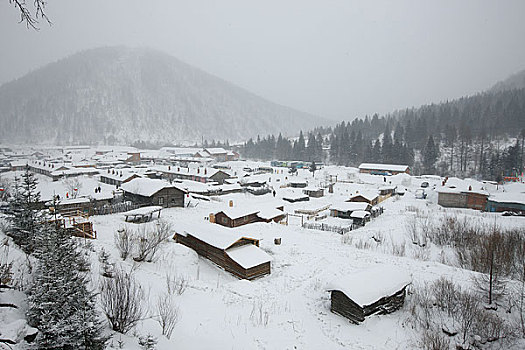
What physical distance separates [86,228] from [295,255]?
1574 cm

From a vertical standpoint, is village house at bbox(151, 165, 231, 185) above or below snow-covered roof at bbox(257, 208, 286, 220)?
above

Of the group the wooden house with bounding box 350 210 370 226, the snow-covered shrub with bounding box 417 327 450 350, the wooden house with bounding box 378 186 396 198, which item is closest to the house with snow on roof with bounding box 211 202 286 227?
the wooden house with bounding box 350 210 370 226

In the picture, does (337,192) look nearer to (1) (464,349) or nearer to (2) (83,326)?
(1) (464,349)

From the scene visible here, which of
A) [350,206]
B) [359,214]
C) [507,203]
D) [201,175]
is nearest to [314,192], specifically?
[350,206]

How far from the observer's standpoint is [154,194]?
112 feet

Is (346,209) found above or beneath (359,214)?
above

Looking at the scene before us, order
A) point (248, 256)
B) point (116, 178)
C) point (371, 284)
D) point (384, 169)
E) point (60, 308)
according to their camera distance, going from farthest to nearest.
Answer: point (384, 169) → point (116, 178) → point (248, 256) → point (371, 284) → point (60, 308)

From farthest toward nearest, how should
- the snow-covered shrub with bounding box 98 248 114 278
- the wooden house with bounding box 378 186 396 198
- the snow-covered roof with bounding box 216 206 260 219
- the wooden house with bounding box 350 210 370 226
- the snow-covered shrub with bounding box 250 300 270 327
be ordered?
the wooden house with bounding box 378 186 396 198 → the wooden house with bounding box 350 210 370 226 → the snow-covered roof with bounding box 216 206 260 219 → the snow-covered shrub with bounding box 250 300 270 327 → the snow-covered shrub with bounding box 98 248 114 278

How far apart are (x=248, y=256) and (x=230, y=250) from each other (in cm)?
133

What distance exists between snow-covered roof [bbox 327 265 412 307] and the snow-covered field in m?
1.20

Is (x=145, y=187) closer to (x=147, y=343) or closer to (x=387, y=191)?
(x=147, y=343)

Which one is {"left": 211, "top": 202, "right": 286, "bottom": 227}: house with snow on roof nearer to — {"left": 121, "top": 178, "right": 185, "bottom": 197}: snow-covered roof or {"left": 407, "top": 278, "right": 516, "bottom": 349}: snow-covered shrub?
{"left": 121, "top": 178, "right": 185, "bottom": 197}: snow-covered roof

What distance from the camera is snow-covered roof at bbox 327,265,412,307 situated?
12.6 meters

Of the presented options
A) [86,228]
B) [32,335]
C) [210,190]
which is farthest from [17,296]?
[210,190]
